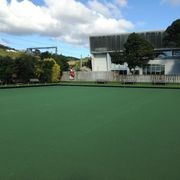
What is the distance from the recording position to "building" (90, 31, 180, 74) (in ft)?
165

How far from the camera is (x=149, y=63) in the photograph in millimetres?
49719

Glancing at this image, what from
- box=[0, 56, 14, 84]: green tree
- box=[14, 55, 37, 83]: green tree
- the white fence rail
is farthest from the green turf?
the white fence rail

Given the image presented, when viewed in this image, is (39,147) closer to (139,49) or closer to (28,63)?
(28,63)

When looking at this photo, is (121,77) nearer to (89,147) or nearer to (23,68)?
(23,68)

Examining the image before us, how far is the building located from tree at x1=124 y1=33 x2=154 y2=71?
548 centimetres

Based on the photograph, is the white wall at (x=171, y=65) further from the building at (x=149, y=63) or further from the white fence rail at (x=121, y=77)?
the white fence rail at (x=121, y=77)

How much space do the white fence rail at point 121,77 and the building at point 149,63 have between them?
829 centimetres

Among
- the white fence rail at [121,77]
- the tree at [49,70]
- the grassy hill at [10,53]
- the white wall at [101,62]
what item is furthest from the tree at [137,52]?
the white wall at [101,62]

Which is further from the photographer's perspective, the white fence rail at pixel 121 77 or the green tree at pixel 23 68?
the white fence rail at pixel 121 77

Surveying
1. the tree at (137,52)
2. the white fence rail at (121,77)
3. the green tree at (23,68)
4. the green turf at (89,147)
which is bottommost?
the white fence rail at (121,77)

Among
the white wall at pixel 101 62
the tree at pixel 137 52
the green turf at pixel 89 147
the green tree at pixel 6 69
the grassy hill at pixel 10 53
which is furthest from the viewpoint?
the white wall at pixel 101 62

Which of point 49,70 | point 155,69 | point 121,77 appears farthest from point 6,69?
point 155,69

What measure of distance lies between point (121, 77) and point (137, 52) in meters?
4.35

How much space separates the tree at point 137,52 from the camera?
1652 inches
